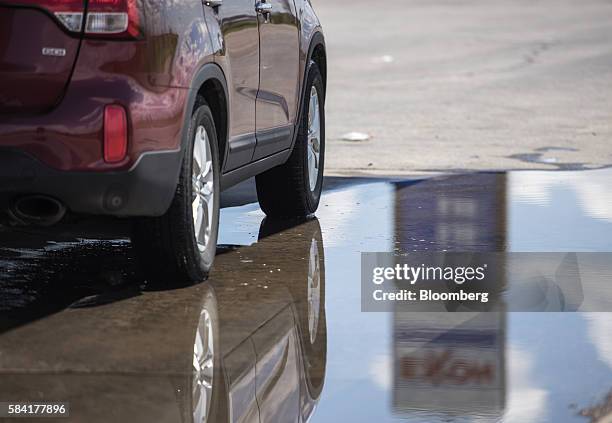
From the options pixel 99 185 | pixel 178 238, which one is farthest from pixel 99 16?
pixel 178 238

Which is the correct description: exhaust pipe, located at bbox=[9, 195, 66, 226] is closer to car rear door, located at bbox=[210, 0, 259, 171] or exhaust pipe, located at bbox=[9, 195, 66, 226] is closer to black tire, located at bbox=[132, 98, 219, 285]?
black tire, located at bbox=[132, 98, 219, 285]

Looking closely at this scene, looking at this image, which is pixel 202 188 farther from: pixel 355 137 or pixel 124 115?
pixel 355 137

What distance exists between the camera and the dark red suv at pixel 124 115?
6031 millimetres

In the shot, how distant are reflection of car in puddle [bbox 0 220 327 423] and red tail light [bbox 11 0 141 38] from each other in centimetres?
115

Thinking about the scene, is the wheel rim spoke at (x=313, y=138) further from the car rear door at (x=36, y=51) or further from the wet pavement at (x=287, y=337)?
the car rear door at (x=36, y=51)

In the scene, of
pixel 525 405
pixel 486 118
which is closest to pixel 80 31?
pixel 525 405

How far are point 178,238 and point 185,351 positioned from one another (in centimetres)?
101

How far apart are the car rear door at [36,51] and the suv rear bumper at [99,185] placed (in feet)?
0.76

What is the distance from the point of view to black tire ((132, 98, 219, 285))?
21.7ft

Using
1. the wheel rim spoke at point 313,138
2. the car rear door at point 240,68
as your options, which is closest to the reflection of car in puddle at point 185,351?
the car rear door at point 240,68

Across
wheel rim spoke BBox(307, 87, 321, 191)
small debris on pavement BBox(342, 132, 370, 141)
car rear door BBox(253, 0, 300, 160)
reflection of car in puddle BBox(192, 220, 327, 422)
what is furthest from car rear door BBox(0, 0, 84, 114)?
small debris on pavement BBox(342, 132, 370, 141)

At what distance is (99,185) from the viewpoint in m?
6.11

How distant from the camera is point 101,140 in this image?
6035 mm

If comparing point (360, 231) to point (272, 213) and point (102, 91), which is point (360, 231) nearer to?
point (272, 213)
